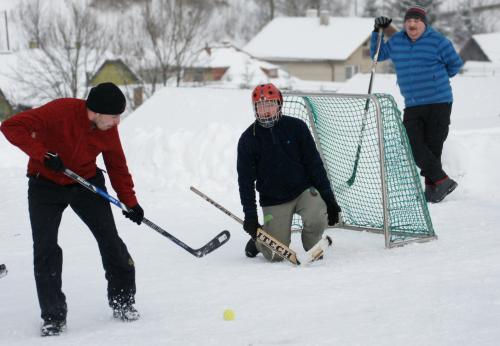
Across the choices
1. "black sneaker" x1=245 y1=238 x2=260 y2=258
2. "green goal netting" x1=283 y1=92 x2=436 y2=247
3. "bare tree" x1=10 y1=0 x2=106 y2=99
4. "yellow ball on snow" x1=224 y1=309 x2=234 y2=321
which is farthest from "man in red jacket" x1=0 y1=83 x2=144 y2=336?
"bare tree" x1=10 y1=0 x2=106 y2=99

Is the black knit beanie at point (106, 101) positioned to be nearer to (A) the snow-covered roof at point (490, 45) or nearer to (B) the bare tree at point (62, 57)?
(B) the bare tree at point (62, 57)

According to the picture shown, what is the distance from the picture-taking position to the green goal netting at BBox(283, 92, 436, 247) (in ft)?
17.2

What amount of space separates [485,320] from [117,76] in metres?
39.6

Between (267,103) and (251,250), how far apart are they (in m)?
1.15

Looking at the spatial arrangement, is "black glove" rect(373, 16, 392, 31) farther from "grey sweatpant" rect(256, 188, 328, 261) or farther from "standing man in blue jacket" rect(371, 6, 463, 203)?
"grey sweatpant" rect(256, 188, 328, 261)

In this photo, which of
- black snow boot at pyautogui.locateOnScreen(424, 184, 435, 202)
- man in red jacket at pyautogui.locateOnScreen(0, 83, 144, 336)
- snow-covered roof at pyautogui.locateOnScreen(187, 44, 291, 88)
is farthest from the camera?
snow-covered roof at pyautogui.locateOnScreen(187, 44, 291, 88)

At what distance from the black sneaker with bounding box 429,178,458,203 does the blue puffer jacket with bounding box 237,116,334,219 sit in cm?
195

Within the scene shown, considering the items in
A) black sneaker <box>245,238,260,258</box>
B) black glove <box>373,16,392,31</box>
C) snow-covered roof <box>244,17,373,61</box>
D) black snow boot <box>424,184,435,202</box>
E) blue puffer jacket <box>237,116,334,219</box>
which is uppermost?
black glove <box>373,16,392,31</box>

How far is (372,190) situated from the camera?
6297mm

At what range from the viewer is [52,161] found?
346 cm

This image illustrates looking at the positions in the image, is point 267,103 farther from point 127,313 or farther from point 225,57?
point 225,57

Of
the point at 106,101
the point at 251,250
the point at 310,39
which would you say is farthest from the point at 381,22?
the point at 310,39

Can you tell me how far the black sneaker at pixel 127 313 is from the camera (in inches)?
151

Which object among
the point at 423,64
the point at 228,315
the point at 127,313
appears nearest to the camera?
the point at 228,315
